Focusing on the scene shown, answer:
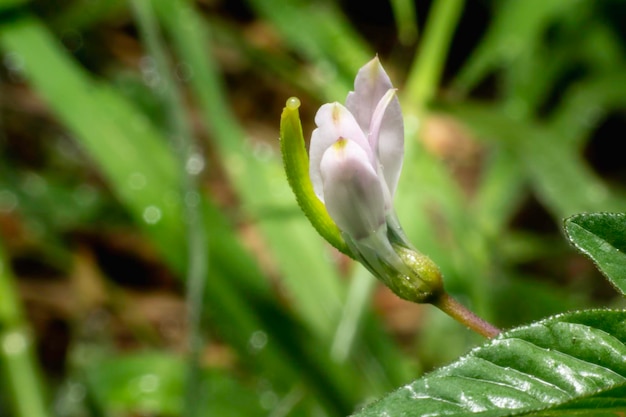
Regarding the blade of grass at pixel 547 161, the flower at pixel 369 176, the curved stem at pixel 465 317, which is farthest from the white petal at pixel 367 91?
the blade of grass at pixel 547 161

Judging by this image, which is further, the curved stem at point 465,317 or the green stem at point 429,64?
the green stem at point 429,64

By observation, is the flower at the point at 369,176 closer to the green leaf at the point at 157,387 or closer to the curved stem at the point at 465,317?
the curved stem at the point at 465,317

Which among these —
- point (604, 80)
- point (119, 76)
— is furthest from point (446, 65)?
point (119, 76)

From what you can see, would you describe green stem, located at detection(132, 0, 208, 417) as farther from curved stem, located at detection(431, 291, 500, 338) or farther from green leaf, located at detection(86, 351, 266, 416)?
curved stem, located at detection(431, 291, 500, 338)

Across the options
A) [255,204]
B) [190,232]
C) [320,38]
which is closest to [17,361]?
[190,232]

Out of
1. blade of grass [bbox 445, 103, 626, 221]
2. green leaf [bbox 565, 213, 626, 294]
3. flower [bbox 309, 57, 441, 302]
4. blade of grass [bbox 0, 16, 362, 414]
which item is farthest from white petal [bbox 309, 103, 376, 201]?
blade of grass [bbox 445, 103, 626, 221]

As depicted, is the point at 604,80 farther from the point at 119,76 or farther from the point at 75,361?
the point at 75,361
